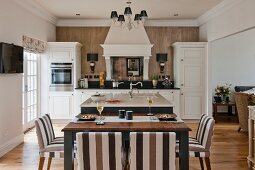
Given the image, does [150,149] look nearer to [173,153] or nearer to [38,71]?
[173,153]

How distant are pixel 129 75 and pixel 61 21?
243 centimetres

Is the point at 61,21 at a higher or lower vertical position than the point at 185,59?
higher

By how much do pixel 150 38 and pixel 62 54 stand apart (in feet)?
8.27

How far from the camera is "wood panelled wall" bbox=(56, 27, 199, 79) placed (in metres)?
8.86

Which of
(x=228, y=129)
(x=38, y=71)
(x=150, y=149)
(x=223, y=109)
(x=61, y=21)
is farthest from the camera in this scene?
(x=223, y=109)

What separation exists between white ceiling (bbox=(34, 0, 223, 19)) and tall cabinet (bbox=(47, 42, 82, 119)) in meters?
0.83

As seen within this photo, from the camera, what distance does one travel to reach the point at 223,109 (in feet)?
31.8

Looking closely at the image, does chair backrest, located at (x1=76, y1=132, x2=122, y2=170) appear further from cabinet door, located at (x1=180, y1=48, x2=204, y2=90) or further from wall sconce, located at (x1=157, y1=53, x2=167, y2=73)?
wall sconce, located at (x1=157, y1=53, x2=167, y2=73)

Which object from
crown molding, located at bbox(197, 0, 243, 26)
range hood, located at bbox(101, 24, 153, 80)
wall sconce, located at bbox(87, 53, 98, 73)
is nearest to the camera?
crown molding, located at bbox(197, 0, 243, 26)

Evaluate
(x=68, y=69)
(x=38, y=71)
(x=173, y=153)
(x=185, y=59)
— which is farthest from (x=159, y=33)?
(x=173, y=153)

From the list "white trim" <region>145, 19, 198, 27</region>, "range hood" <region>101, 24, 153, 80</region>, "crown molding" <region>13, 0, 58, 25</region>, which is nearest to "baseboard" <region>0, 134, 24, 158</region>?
"crown molding" <region>13, 0, 58, 25</region>

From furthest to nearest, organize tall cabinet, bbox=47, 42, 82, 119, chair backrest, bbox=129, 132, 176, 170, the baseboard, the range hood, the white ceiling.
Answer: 1. the range hood
2. tall cabinet, bbox=47, 42, 82, 119
3. the white ceiling
4. the baseboard
5. chair backrest, bbox=129, 132, 176, 170

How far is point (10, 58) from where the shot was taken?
5336mm

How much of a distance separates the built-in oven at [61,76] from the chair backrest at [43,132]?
4426 millimetres
